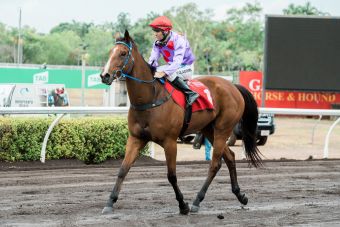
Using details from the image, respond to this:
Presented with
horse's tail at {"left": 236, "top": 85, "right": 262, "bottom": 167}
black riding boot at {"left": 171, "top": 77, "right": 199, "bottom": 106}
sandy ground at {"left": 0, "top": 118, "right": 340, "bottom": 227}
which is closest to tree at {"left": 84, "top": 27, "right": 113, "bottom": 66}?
sandy ground at {"left": 0, "top": 118, "right": 340, "bottom": 227}

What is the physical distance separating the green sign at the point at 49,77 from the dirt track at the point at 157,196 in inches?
593

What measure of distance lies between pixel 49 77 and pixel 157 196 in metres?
20.6

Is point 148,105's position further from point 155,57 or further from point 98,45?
point 98,45

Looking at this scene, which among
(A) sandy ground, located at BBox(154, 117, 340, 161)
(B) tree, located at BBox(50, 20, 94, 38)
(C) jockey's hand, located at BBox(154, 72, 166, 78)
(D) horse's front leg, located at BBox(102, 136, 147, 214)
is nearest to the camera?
(D) horse's front leg, located at BBox(102, 136, 147, 214)

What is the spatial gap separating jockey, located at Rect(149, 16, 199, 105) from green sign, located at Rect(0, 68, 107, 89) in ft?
62.4

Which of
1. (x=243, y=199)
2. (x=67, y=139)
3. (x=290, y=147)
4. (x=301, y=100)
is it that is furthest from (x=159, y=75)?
(x=301, y=100)

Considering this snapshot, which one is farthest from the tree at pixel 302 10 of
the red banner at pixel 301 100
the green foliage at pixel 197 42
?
the red banner at pixel 301 100

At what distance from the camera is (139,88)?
6785 mm

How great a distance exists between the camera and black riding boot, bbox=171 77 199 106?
7.16 meters

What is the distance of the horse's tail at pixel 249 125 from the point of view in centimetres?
835

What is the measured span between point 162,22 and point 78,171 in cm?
390

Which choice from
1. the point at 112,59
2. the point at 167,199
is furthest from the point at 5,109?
the point at 112,59

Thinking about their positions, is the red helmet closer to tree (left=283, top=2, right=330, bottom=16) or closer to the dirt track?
the dirt track

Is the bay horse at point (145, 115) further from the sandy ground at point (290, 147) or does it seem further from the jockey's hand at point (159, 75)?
the sandy ground at point (290, 147)
